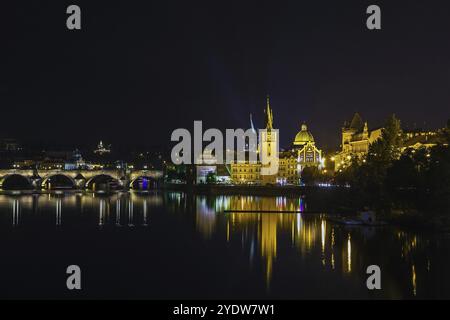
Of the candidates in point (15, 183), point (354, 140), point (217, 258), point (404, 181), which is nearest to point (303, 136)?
point (354, 140)

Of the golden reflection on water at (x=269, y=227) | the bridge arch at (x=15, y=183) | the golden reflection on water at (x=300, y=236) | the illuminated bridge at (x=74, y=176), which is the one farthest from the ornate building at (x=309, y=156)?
the golden reflection on water at (x=300, y=236)

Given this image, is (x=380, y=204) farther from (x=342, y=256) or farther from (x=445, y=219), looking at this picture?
(x=342, y=256)

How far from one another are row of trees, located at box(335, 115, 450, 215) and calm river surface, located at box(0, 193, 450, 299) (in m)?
2.45

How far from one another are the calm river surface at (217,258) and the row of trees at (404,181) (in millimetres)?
2449

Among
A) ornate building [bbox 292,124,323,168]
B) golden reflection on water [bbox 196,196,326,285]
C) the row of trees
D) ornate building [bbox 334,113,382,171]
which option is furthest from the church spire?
the row of trees

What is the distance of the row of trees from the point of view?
97.7 ft

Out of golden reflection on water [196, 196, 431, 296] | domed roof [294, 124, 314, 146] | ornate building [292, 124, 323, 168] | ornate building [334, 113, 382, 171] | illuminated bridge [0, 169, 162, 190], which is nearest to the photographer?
golden reflection on water [196, 196, 431, 296]

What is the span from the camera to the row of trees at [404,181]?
2977cm

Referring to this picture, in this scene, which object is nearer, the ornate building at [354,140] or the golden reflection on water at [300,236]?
the golden reflection on water at [300,236]

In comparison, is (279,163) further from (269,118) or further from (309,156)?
(269,118)

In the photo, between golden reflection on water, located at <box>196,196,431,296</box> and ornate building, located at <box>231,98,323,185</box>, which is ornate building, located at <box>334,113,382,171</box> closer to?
ornate building, located at <box>231,98,323,185</box>

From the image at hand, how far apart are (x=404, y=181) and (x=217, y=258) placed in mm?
12900

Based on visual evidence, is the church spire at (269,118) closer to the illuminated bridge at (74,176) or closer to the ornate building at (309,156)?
the ornate building at (309,156)

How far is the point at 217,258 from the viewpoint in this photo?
79.2ft
